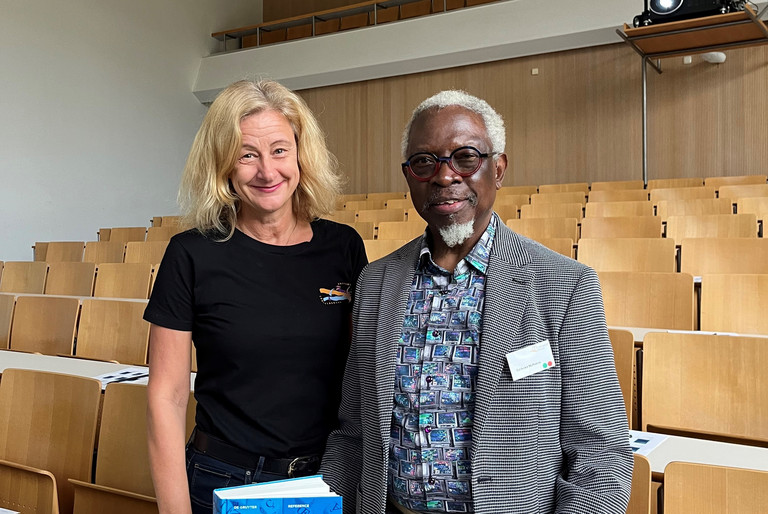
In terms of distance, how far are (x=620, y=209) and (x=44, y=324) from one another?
3.90m

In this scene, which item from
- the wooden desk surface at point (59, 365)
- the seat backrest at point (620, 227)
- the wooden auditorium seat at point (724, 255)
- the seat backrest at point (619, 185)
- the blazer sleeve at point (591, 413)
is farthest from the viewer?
the seat backrest at point (619, 185)

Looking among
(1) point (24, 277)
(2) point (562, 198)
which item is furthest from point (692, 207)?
(1) point (24, 277)

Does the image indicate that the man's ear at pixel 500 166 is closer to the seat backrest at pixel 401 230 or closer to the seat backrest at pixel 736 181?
the seat backrest at pixel 401 230

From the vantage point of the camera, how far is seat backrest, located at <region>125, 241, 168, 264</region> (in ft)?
17.5

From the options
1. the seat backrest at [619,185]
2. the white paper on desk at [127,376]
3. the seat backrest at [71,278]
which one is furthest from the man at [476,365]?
the seat backrest at [619,185]

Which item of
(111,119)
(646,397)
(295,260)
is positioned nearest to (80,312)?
(295,260)

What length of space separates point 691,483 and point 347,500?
645mm

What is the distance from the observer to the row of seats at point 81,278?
14.3ft

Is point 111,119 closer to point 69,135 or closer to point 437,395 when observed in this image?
point 69,135

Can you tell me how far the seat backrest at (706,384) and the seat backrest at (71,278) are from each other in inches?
152

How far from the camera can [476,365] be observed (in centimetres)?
115

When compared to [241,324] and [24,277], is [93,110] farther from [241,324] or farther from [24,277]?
[241,324]

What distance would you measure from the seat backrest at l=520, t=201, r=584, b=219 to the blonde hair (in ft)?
13.1

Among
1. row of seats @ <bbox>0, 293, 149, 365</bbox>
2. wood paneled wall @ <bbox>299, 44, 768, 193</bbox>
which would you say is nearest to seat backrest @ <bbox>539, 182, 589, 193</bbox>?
A: wood paneled wall @ <bbox>299, 44, 768, 193</bbox>
